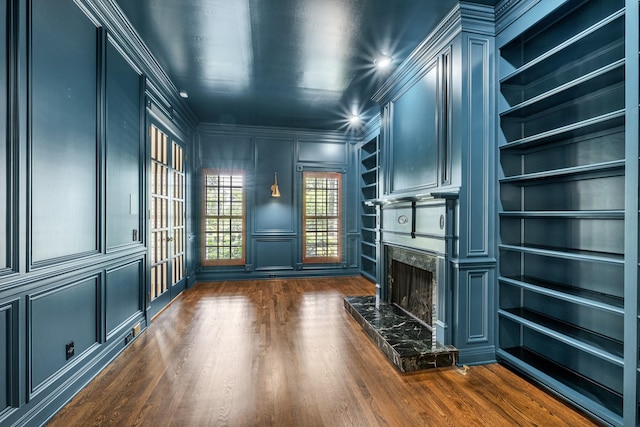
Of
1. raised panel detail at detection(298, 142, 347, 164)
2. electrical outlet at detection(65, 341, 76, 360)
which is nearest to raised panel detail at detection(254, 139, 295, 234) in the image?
raised panel detail at detection(298, 142, 347, 164)

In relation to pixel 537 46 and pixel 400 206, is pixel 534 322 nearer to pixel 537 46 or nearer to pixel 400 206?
pixel 400 206

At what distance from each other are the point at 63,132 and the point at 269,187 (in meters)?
4.00

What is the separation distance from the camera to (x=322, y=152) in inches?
245

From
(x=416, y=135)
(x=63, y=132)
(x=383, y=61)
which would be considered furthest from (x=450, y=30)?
(x=63, y=132)

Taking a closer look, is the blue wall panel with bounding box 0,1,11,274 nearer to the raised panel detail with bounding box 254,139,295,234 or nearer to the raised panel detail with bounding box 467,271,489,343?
the raised panel detail with bounding box 467,271,489,343

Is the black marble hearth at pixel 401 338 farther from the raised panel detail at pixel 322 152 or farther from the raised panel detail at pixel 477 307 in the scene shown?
the raised panel detail at pixel 322 152

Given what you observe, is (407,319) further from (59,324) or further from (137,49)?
(137,49)

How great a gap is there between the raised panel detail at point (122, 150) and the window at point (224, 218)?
2501 mm

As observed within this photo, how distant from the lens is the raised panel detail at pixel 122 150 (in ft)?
8.86

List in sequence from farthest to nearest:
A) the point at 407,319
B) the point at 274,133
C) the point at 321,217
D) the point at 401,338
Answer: the point at 321,217
the point at 274,133
the point at 407,319
the point at 401,338

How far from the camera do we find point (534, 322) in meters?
2.33

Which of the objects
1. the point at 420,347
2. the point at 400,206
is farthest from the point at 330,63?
the point at 420,347

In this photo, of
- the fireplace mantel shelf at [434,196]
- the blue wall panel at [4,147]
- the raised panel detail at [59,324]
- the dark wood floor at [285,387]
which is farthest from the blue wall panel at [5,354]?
the fireplace mantel shelf at [434,196]

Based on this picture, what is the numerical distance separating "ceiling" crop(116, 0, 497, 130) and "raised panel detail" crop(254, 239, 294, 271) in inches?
103
